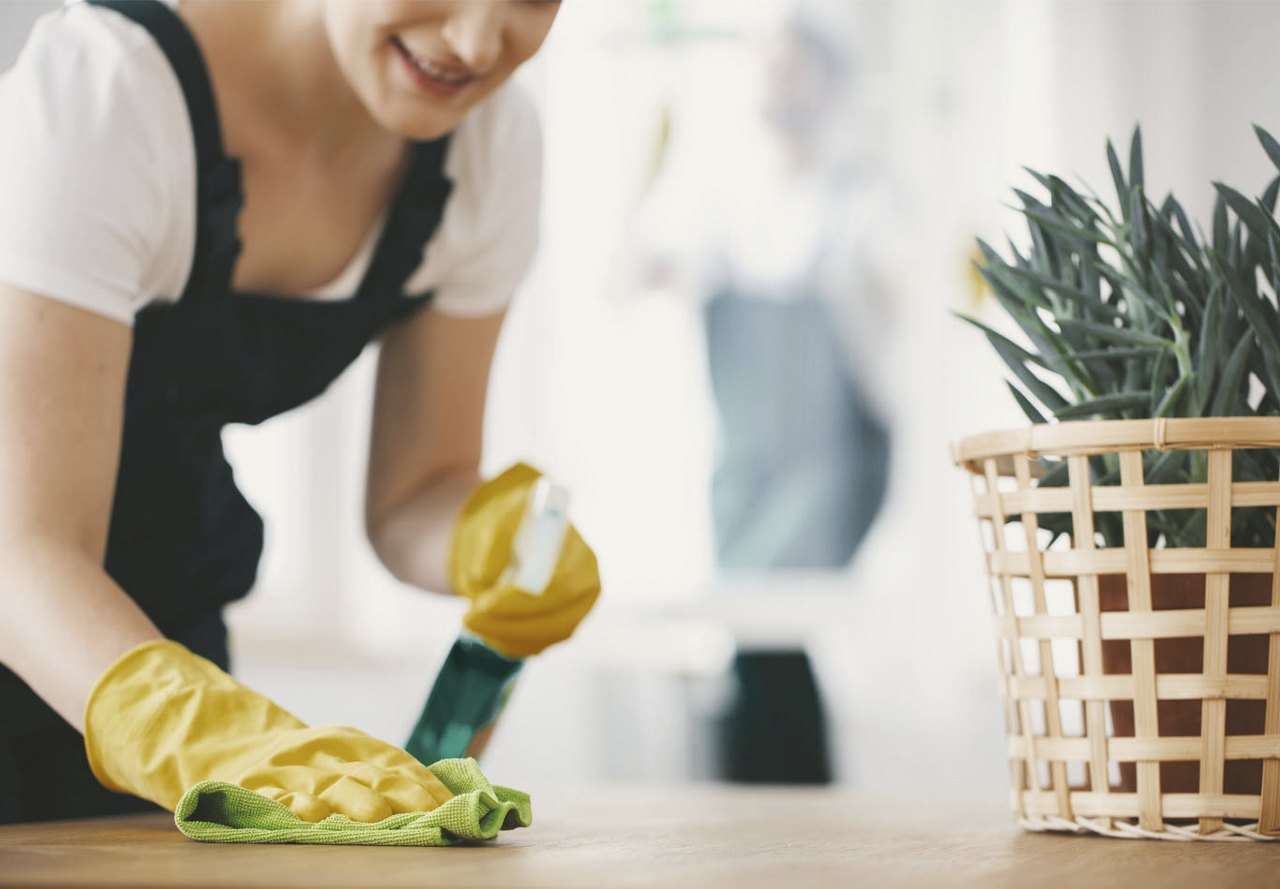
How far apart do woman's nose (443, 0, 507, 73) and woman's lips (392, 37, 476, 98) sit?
2 centimetres

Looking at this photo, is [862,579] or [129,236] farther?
[862,579]

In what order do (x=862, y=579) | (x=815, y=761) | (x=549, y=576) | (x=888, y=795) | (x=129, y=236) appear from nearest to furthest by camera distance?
1. (x=129, y=236)
2. (x=549, y=576)
3. (x=888, y=795)
4. (x=815, y=761)
5. (x=862, y=579)

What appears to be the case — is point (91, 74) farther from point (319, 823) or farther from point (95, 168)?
point (319, 823)

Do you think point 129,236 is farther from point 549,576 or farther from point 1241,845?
point 1241,845

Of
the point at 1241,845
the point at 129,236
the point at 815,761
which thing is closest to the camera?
the point at 1241,845

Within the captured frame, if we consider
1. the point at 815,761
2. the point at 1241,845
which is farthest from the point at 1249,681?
the point at 815,761

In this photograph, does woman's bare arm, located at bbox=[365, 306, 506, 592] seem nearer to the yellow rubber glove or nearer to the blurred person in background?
the yellow rubber glove

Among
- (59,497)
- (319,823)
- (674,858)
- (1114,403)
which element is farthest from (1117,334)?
(59,497)

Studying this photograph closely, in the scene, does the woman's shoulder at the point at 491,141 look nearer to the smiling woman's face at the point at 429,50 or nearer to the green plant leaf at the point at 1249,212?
the smiling woman's face at the point at 429,50

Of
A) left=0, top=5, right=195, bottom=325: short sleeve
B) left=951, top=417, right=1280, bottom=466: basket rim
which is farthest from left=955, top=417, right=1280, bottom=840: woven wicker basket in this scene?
left=0, top=5, right=195, bottom=325: short sleeve

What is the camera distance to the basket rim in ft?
2.03

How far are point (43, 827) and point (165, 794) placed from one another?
0.08 m

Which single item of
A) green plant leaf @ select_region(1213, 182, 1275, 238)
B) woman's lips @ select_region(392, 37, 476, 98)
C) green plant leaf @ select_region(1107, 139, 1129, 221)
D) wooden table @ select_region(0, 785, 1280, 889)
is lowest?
wooden table @ select_region(0, 785, 1280, 889)

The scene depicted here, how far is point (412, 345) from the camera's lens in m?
1.14
